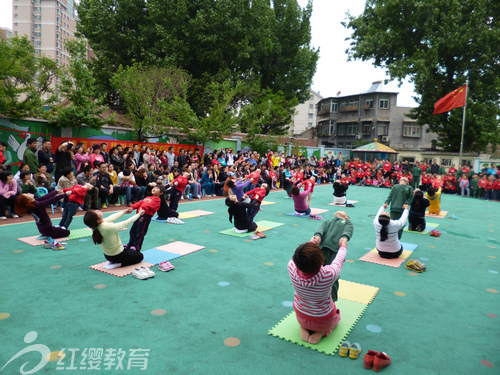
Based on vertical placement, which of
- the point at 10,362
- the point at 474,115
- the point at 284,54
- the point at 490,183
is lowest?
the point at 10,362

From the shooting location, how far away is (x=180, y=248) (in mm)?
6715

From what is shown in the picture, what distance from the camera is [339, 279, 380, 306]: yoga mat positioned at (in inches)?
182

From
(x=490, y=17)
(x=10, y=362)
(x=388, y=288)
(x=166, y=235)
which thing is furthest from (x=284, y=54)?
(x=10, y=362)

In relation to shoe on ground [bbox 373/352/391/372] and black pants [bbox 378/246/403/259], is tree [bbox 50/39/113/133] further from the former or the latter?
shoe on ground [bbox 373/352/391/372]

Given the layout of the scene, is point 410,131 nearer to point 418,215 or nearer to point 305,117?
point 305,117

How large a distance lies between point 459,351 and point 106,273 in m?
4.85

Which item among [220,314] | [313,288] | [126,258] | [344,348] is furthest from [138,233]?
[344,348]

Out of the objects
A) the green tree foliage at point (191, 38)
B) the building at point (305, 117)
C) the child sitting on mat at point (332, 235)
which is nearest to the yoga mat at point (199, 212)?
the child sitting on mat at point (332, 235)

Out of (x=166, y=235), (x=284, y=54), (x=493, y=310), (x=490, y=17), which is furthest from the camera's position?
(x=284, y=54)

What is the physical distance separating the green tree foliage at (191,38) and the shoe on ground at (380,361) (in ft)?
66.2

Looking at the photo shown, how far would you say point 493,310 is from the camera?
445cm

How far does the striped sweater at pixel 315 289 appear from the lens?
3.29 meters

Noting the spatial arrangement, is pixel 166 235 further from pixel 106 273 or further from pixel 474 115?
pixel 474 115

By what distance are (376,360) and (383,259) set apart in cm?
373
